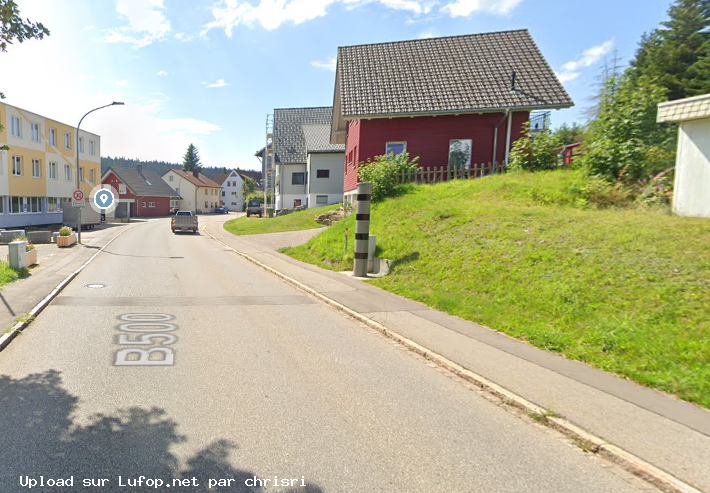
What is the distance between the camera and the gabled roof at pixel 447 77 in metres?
19.9

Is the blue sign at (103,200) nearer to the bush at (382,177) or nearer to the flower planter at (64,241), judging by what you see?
the flower planter at (64,241)

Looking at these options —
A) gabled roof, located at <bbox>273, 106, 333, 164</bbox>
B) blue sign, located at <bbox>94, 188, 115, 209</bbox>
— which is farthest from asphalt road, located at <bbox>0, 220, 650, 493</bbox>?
gabled roof, located at <bbox>273, 106, 333, 164</bbox>

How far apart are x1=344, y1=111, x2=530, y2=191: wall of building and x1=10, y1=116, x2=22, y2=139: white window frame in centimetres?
2916

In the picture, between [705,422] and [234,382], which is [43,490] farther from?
[705,422]

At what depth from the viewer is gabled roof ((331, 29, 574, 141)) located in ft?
65.4

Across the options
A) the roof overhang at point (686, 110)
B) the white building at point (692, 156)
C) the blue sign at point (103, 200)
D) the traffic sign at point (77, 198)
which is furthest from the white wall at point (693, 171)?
the traffic sign at point (77, 198)

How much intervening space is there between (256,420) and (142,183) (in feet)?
233

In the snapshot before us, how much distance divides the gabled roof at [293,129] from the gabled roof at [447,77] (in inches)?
960

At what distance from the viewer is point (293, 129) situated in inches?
2046

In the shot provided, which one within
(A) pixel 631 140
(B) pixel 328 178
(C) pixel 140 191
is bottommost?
(C) pixel 140 191

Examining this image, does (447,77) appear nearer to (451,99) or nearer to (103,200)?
(451,99)

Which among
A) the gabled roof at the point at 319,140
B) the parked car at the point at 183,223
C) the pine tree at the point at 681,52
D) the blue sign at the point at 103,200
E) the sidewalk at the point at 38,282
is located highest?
the pine tree at the point at 681,52

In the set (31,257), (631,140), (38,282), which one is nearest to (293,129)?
(31,257)

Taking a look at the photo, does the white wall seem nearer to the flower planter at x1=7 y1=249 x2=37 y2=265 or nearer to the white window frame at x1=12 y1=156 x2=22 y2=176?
the flower planter at x1=7 y1=249 x2=37 y2=265
